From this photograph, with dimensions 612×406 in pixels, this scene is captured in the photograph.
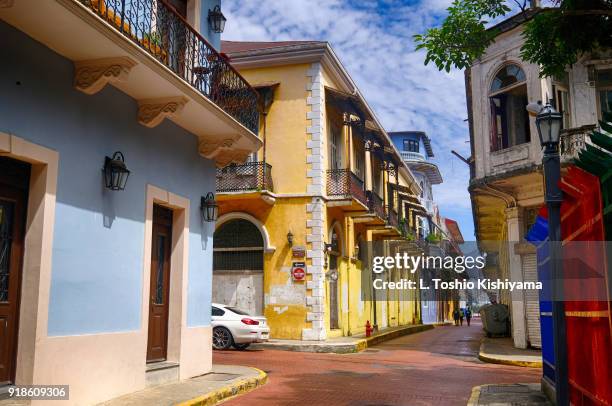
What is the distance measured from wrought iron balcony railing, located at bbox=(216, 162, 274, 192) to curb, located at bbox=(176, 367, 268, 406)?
31.4ft

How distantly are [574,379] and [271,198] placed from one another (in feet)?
45.2

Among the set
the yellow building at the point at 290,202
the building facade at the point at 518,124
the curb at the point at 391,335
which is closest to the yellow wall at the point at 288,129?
the yellow building at the point at 290,202

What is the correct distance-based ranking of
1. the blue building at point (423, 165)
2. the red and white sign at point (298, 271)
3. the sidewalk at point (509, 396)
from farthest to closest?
the blue building at point (423, 165) < the red and white sign at point (298, 271) < the sidewalk at point (509, 396)

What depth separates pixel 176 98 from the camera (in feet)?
28.8

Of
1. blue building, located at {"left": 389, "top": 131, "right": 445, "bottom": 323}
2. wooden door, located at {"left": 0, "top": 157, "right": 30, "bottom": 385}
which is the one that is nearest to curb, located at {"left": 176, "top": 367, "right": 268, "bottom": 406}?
wooden door, located at {"left": 0, "top": 157, "right": 30, "bottom": 385}

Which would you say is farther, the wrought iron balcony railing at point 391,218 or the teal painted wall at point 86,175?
the wrought iron balcony railing at point 391,218

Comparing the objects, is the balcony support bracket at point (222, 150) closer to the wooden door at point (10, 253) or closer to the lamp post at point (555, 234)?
the wooden door at point (10, 253)

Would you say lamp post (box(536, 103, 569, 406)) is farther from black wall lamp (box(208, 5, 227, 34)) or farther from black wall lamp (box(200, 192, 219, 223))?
black wall lamp (box(208, 5, 227, 34))

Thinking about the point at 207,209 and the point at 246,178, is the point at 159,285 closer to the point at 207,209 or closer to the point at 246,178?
the point at 207,209

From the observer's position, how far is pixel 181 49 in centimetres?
956

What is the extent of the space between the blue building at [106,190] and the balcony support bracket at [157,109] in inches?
0.6

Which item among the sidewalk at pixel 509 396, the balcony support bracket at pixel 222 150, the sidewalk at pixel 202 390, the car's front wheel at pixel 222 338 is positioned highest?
the balcony support bracket at pixel 222 150

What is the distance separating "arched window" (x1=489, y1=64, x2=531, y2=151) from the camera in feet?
57.0

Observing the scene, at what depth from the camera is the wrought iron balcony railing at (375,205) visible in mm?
23969
